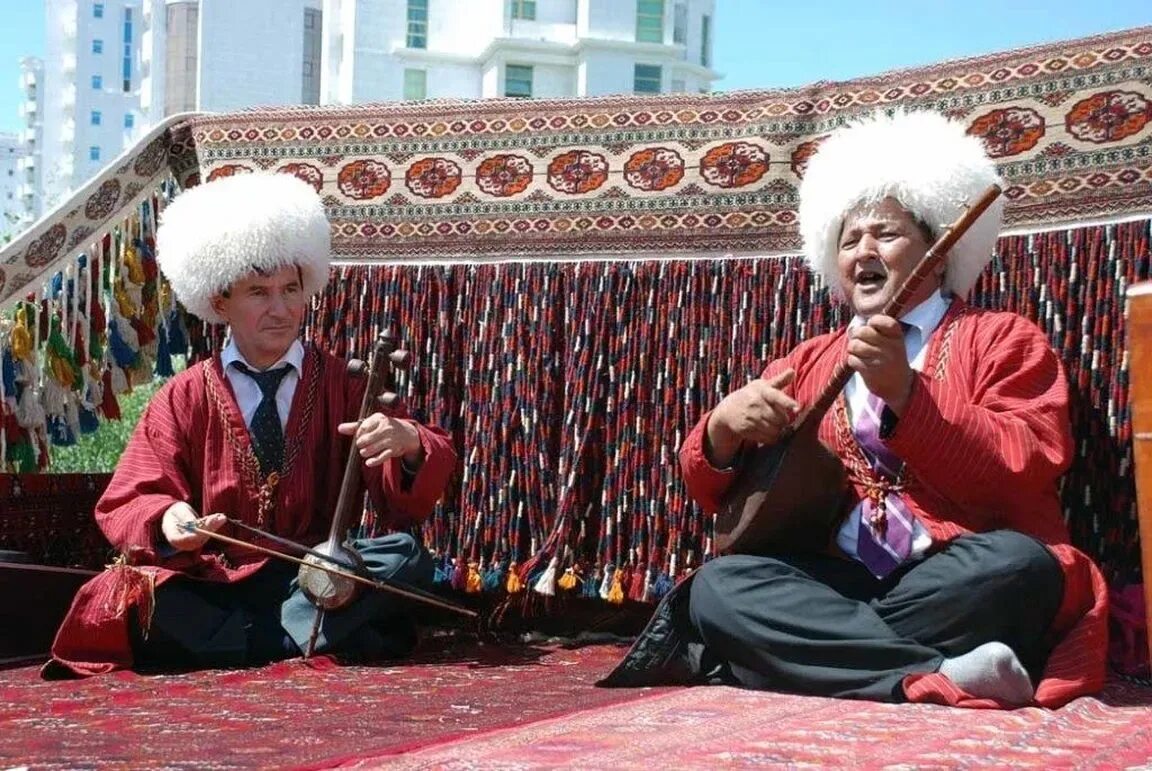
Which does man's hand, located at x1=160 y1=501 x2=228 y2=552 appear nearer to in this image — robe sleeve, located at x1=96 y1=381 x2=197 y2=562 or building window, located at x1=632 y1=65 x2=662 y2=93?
robe sleeve, located at x1=96 y1=381 x2=197 y2=562

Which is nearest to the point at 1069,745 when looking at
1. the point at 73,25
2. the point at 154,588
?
the point at 154,588

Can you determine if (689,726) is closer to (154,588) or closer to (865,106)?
(154,588)

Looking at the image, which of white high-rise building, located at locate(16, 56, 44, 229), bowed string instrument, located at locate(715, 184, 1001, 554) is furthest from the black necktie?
white high-rise building, located at locate(16, 56, 44, 229)

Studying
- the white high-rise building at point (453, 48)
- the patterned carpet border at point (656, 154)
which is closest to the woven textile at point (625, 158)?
the patterned carpet border at point (656, 154)

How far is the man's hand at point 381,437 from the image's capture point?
3340 mm

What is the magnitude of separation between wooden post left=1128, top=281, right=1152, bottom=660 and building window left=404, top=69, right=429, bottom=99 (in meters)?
38.3

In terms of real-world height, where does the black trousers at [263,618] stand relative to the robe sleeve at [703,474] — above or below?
below

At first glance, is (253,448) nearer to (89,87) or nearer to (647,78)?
(647,78)

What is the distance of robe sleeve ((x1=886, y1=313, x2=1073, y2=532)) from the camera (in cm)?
275

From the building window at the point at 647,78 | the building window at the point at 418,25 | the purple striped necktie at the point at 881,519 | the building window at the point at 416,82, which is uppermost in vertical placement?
the building window at the point at 418,25

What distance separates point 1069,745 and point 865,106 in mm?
1728

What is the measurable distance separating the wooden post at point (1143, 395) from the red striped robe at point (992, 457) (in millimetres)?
1048

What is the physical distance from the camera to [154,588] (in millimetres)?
3338

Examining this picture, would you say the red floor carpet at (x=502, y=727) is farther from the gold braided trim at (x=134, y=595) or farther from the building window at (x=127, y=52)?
the building window at (x=127, y=52)
